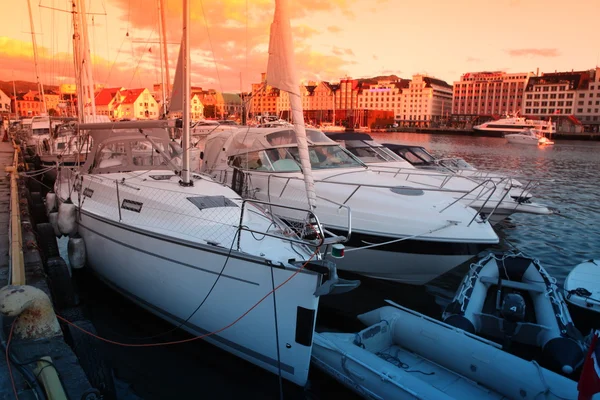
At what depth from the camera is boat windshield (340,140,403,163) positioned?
12883mm

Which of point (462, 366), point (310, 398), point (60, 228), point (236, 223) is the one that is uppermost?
point (236, 223)

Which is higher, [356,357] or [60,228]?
[60,228]

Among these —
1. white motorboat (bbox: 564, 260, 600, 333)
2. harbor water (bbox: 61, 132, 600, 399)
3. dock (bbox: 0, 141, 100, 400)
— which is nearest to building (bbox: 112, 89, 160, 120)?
harbor water (bbox: 61, 132, 600, 399)

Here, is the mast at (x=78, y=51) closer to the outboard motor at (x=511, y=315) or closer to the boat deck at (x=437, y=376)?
the boat deck at (x=437, y=376)

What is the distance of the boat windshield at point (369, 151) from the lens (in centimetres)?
1288

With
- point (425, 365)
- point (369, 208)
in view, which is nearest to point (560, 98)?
point (369, 208)

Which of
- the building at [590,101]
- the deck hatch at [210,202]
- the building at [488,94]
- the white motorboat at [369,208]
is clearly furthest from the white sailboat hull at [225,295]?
the building at [488,94]

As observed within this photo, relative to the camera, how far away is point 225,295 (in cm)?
549

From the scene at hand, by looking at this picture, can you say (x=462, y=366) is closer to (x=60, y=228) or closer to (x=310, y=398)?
(x=310, y=398)

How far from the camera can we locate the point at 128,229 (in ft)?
21.5

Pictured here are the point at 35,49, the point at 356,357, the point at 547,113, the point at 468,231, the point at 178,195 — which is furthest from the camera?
the point at 547,113

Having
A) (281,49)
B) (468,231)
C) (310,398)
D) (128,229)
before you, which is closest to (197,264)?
(128,229)

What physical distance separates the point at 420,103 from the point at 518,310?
449 feet

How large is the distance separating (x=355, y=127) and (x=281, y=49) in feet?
363
